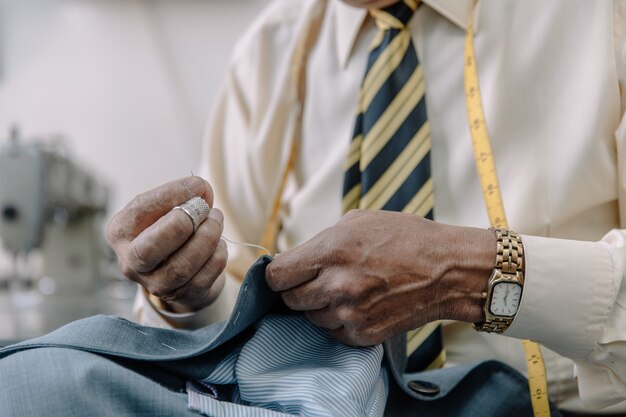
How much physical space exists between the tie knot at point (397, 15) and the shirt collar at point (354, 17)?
0.09ft

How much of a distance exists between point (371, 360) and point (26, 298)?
1.40m

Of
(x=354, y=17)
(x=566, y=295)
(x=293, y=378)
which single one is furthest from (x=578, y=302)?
(x=354, y=17)

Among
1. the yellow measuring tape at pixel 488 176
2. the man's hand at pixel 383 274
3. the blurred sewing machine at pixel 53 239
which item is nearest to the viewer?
the man's hand at pixel 383 274

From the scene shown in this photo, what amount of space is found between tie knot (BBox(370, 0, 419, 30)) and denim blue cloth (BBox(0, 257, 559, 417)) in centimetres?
50

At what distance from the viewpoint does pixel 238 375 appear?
0.73 m

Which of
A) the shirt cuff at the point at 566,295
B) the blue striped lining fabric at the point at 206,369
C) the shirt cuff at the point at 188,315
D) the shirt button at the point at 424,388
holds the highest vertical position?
the blue striped lining fabric at the point at 206,369

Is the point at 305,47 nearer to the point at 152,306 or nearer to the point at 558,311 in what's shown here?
the point at 152,306

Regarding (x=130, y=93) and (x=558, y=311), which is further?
(x=130, y=93)

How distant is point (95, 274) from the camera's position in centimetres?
200

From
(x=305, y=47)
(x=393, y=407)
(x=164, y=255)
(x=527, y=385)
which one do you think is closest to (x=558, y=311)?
(x=527, y=385)

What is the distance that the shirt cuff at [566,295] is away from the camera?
838mm

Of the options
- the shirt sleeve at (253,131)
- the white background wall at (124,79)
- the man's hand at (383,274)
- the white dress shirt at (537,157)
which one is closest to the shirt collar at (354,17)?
the white dress shirt at (537,157)

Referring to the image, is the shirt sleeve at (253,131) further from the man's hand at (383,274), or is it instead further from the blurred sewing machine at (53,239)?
the man's hand at (383,274)

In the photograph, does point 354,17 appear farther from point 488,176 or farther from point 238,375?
point 238,375
